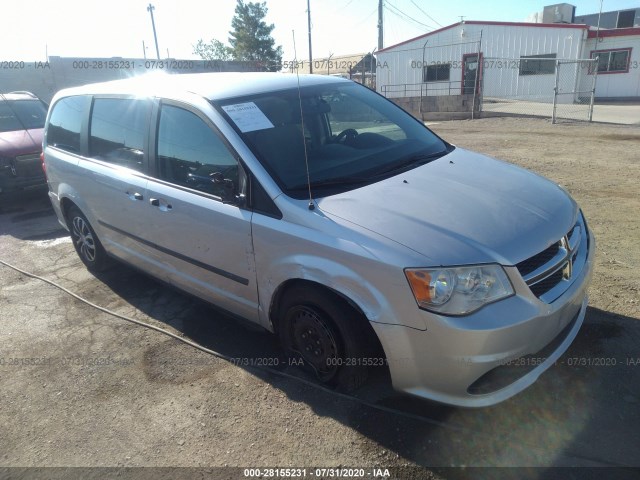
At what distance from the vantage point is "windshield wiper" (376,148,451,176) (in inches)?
119

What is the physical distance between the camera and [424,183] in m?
2.82

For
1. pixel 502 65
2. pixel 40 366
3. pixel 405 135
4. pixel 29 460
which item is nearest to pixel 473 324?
pixel 405 135

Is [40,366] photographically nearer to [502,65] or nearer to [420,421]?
[420,421]

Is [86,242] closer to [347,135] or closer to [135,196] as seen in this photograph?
[135,196]

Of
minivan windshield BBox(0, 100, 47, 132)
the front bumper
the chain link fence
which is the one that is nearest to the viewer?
the front bumper

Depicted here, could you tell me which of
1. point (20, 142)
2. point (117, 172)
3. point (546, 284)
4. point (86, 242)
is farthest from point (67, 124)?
point (546, 284)

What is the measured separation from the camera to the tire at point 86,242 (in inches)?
180

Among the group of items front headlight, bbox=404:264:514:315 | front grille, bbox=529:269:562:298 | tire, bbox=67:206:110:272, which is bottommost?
tire, bbox=67:206:110:272

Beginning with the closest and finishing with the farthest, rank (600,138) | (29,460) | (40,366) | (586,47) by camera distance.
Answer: (29,460)
(40,366)
(600,138)
(586,47)

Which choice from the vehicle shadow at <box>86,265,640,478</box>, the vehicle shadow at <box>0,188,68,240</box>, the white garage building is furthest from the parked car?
the white garage building

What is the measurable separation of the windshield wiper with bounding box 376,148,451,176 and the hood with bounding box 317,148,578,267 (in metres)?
0.09

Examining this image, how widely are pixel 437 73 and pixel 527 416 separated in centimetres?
2492

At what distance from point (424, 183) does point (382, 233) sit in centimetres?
68

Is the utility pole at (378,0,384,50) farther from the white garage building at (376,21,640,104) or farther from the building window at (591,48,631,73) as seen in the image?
the building window at (591,48,631,73)
